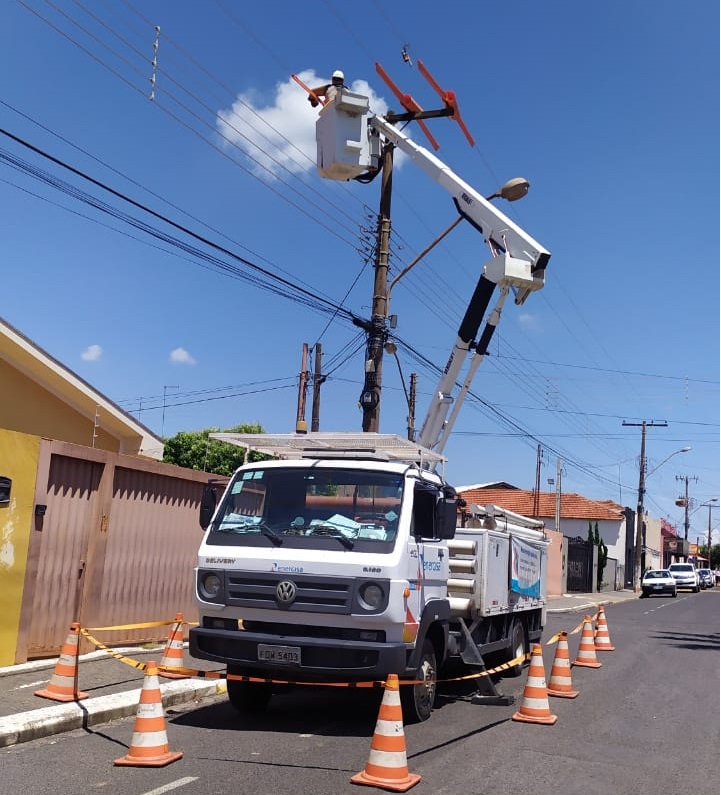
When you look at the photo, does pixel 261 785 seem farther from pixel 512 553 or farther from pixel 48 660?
pixel 512 553

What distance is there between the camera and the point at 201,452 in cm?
4778

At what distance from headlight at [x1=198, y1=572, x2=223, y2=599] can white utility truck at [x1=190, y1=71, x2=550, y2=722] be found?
0.03ft

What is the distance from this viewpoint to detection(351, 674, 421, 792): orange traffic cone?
602 cm

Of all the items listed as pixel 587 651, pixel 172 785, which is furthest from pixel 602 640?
pixel 172 785

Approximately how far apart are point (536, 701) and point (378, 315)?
930 centimetres

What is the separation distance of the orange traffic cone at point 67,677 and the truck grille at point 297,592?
1709 millimetres

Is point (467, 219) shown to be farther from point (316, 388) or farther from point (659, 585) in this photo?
point (659, 585)

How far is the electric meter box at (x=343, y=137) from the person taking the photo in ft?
51.3

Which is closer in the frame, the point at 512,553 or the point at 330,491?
the point at 330,491

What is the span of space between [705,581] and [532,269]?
62667 millimetres

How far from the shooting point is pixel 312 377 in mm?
29500

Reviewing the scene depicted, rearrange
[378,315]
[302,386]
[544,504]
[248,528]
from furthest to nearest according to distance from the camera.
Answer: [544,504]
[302,386]
[378,315]
[248,528]

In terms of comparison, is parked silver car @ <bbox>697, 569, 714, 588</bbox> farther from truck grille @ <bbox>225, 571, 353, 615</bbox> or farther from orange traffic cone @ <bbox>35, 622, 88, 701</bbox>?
orange traffic cone @ <bbox>35, 622, 88, 701</bbox>

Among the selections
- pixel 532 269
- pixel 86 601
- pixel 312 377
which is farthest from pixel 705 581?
pixel 86 601
